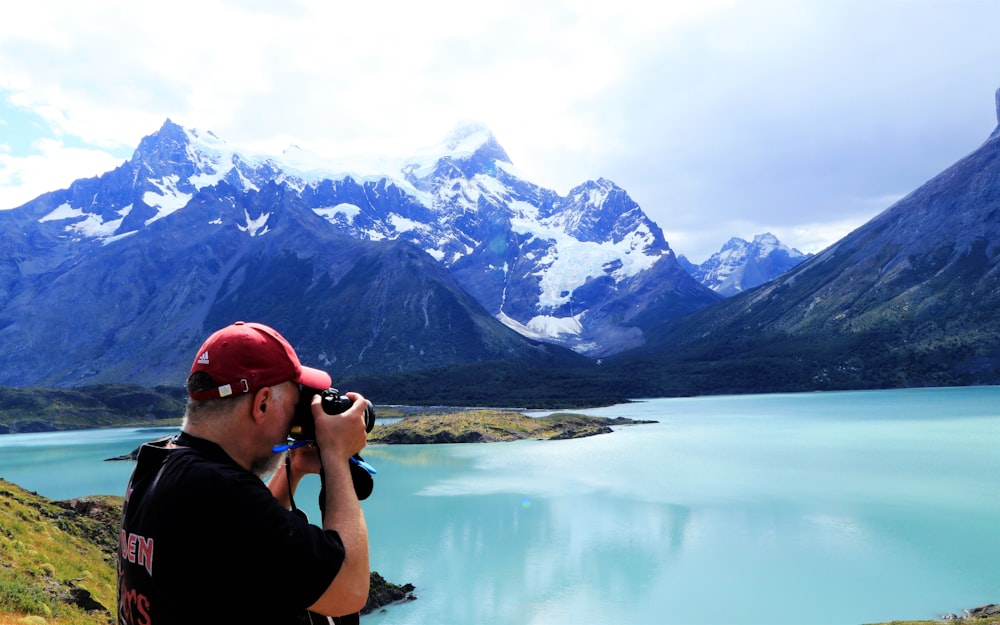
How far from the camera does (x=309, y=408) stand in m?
3.38

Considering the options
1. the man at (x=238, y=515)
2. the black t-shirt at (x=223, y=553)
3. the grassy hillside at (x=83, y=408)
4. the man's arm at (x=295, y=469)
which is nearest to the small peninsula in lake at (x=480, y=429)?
the grassy hillside at (x=83, y=408)

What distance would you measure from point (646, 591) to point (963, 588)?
12.8m

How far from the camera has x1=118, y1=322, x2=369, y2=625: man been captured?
9.24ft

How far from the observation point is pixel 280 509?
113 inches

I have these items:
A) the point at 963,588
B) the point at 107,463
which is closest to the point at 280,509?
the point at 963,588

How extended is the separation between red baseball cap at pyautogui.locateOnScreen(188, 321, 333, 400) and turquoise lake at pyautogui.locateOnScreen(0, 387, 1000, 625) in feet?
83.9

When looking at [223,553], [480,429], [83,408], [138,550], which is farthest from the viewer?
[83,408]

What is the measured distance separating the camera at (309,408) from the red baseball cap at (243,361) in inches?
6.3

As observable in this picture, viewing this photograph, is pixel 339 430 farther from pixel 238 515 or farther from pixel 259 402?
pixel 238 515

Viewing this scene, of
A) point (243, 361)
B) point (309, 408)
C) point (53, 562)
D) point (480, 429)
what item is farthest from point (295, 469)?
point (480, 429)

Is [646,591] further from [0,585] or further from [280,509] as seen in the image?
[280,509]

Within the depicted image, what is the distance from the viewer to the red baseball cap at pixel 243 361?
10.4ft

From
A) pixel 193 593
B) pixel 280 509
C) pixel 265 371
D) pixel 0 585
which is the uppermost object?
pixel 265 371

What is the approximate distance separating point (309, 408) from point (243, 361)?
1.33ft
